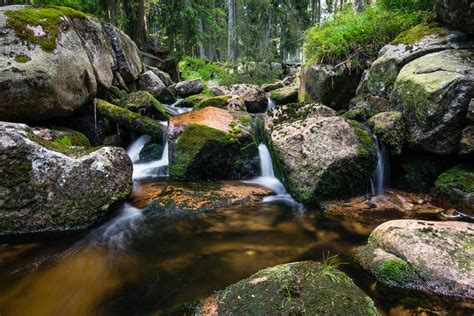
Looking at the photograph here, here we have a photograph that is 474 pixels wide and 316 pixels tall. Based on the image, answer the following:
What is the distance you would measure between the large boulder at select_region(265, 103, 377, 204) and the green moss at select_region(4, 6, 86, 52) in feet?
14.5

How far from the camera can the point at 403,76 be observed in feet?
17.9

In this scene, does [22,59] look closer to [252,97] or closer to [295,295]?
[295,295]

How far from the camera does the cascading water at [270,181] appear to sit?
5.26m

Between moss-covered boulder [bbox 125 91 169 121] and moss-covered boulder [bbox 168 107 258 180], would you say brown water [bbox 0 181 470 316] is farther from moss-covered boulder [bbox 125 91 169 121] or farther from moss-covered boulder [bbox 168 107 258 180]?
moss-covered boulder [bbox 125 91 169 121]

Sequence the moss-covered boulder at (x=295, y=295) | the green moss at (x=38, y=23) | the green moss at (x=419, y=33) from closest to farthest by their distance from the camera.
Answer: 1. the moss-covered boulder at (x=295, y=295)
2. the green moss at (x=38, y=23)
3. the green moss at (x=419, y=33)

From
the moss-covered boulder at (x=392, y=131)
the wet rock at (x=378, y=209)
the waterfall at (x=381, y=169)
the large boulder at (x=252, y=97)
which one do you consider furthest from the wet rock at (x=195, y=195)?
the large boulder at (x=252, y=97)

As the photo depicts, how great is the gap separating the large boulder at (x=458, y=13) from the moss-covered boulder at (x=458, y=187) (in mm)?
2374

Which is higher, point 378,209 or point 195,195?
point 195,195

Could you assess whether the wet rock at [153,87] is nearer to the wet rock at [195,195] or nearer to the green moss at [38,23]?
the green moss at [38,23]

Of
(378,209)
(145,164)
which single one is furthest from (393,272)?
(145,164)

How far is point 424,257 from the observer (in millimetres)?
2883

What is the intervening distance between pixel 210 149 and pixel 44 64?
10.4ft

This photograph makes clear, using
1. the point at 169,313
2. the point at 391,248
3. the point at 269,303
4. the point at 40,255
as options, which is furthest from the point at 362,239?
the point at 40,255

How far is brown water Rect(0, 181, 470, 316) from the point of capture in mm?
2824
